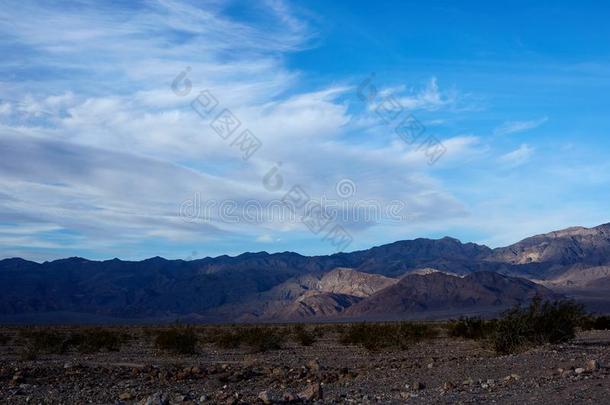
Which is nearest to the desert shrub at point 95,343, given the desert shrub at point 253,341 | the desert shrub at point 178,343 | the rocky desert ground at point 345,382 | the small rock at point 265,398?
the desert shrub at point 178,343

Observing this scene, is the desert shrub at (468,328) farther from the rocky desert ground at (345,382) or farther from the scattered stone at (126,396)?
the scattered stone at (126,396)

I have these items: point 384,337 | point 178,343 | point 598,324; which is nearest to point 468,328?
point 384,337

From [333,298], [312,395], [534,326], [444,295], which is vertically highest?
[333,298]

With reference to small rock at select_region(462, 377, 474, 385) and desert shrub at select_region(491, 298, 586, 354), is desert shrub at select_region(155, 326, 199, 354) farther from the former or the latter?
small rock at select_region(462, 377, 474, 385)

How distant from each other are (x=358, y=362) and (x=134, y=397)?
12.1 metres

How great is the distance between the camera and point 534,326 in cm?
2888

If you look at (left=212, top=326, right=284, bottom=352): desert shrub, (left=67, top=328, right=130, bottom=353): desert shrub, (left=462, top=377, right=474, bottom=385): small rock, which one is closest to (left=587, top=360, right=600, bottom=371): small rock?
(left=462, top=377, right=474, bottom=385): small rock

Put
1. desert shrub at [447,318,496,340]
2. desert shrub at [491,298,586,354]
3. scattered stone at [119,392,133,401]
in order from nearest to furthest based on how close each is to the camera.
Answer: scattered stone at [119,392,133,401] → desert shrub at [491,298,586,354] → desert shrub at [447,318,496,340]

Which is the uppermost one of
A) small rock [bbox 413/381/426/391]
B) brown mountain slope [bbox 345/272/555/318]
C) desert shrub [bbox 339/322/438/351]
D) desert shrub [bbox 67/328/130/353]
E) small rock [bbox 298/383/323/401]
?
brown mountain slope [bbox 345/272/555/318]

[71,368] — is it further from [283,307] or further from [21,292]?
[21,292]

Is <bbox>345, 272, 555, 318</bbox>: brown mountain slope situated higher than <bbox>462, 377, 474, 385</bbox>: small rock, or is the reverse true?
<bbox>345, 272, 555, 318</bbox>: brown mountain slope

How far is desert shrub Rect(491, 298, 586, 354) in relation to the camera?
27.7 meters

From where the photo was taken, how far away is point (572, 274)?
18338 centimetres

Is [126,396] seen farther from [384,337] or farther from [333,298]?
[333,298]
